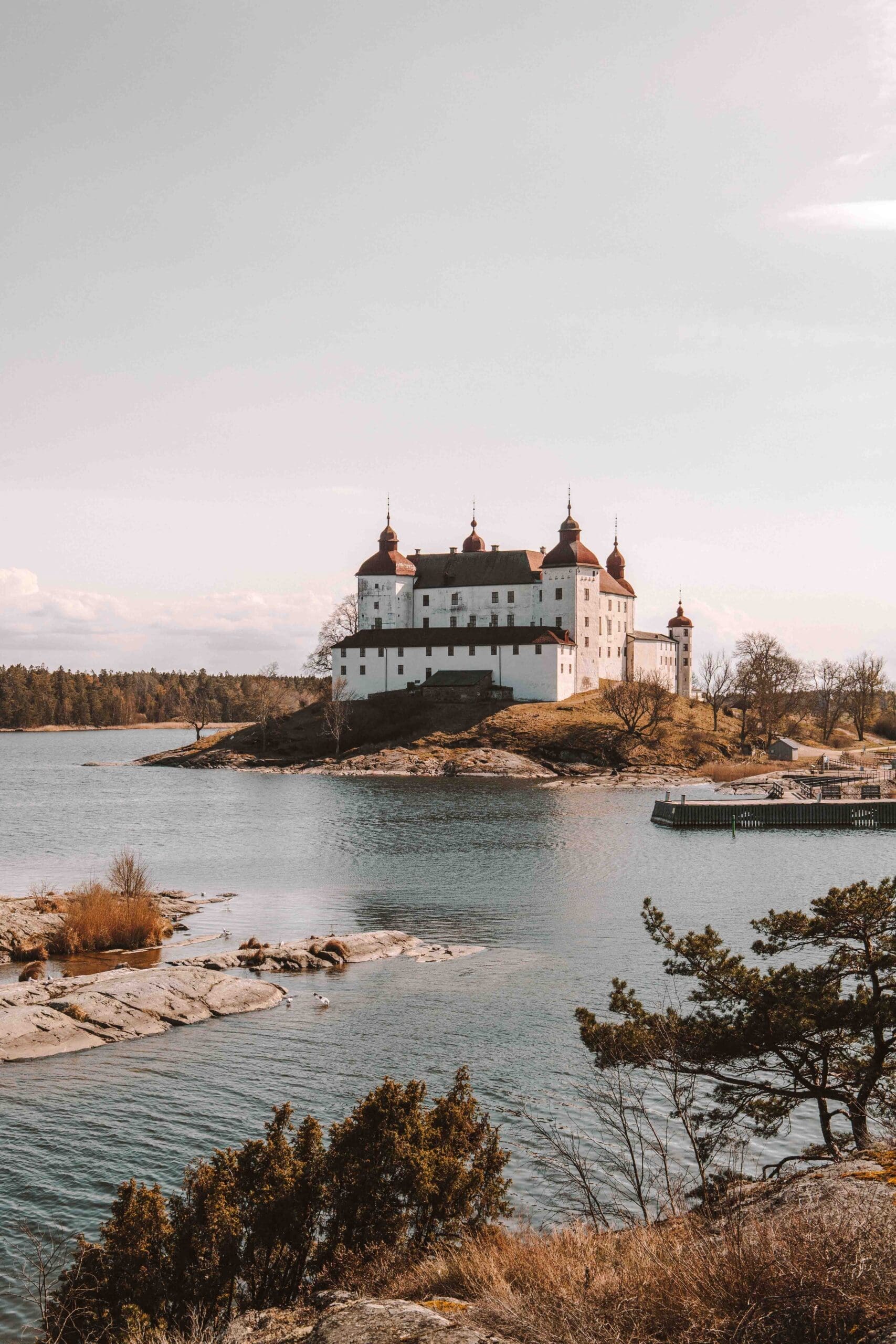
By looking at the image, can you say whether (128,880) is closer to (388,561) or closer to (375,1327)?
(375,1327)

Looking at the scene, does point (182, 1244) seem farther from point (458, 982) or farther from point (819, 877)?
point (819, 877)

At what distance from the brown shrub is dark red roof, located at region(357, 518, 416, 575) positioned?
101m

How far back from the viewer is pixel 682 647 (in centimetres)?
14012

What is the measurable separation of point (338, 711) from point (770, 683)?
Answer: 4686 centimetres

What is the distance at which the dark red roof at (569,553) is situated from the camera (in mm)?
120438

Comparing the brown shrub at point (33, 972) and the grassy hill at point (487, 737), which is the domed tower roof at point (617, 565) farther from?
the brown shrub at point (33, 972)

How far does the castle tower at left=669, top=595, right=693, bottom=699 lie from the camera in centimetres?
13962

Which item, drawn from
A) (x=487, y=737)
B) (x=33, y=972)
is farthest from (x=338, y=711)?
(x=33, y=972)

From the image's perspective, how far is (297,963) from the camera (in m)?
30.7

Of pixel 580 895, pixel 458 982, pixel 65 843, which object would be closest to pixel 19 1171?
pixel 458 982

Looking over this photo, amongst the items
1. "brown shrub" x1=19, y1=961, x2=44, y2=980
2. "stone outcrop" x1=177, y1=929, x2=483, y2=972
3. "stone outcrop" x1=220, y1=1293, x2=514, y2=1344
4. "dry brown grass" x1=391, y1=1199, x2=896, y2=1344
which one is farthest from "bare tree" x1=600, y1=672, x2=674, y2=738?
"stone outcrop" x1=220, y1=1293, x2=514, y2=1344

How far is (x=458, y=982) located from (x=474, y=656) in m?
92.1

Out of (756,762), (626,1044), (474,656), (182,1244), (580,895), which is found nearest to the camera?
(182,1244)

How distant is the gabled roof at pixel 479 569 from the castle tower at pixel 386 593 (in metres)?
1.88
